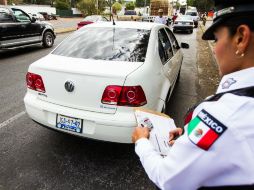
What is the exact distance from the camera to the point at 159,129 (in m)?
1.71

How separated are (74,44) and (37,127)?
1391mm

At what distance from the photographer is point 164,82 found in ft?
12.6

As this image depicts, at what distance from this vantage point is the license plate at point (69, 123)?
317 centimetres

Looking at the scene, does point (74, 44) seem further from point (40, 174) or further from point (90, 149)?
point (40, 174)

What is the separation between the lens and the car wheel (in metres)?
12.3

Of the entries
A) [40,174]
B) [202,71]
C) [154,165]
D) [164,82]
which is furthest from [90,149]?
[202,71]

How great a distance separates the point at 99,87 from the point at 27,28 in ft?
29.5

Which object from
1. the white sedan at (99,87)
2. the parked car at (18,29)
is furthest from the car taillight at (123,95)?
the parked car at (18,29)

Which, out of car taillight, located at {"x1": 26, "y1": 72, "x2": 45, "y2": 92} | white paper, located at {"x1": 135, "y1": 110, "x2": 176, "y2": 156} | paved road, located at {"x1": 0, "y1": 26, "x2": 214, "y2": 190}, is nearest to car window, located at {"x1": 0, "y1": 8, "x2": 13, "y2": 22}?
paved road, located at {"x1": 0, "y1": 26, "x2": 214, "y2": 190}

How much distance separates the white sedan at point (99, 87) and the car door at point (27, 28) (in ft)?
24.9

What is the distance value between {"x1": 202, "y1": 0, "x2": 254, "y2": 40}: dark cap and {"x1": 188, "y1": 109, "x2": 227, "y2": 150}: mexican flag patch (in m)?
0.38

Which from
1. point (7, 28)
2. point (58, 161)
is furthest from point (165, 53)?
point (7, 28)

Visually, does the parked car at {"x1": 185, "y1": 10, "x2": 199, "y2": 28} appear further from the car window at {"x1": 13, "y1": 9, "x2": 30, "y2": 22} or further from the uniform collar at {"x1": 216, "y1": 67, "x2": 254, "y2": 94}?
the uniform collar at {"x1": 216, "y1": 67, "x2": 254, "y2": 94}

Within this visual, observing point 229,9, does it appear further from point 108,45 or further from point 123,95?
point 108,45
